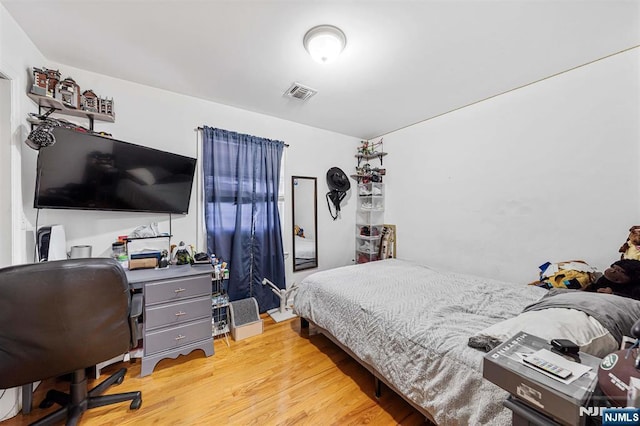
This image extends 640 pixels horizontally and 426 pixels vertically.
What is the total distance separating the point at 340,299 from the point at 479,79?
2.39 meters

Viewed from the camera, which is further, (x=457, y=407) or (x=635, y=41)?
(x=635, y=41)

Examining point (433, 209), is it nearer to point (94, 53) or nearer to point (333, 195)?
point (333, 195)

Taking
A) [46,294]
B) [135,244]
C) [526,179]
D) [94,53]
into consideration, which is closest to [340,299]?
[46,294]

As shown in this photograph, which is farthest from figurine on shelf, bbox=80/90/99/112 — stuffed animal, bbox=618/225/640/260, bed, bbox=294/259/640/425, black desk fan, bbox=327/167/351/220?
stuffed animal, bbox=618/225/640/260

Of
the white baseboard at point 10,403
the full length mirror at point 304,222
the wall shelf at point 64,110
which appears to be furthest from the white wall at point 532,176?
the white baseboard at point 10,403

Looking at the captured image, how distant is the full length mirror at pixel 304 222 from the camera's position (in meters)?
3.26

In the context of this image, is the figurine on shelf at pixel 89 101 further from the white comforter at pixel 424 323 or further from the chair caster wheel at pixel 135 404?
the white comforter at pixel 424 323

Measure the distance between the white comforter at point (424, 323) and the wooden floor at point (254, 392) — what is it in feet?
0.95

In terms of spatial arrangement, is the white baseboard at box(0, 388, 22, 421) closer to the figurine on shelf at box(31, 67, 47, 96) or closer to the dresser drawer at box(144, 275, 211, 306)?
the dresser drawer at box(144, 275, 211, 306)

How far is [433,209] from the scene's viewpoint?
120 inches

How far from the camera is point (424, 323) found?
4.74 feet

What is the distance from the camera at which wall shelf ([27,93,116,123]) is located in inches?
68.1

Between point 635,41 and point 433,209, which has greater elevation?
point 635,41

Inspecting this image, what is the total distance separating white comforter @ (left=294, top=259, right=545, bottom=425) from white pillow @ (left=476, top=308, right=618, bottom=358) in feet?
0.67
